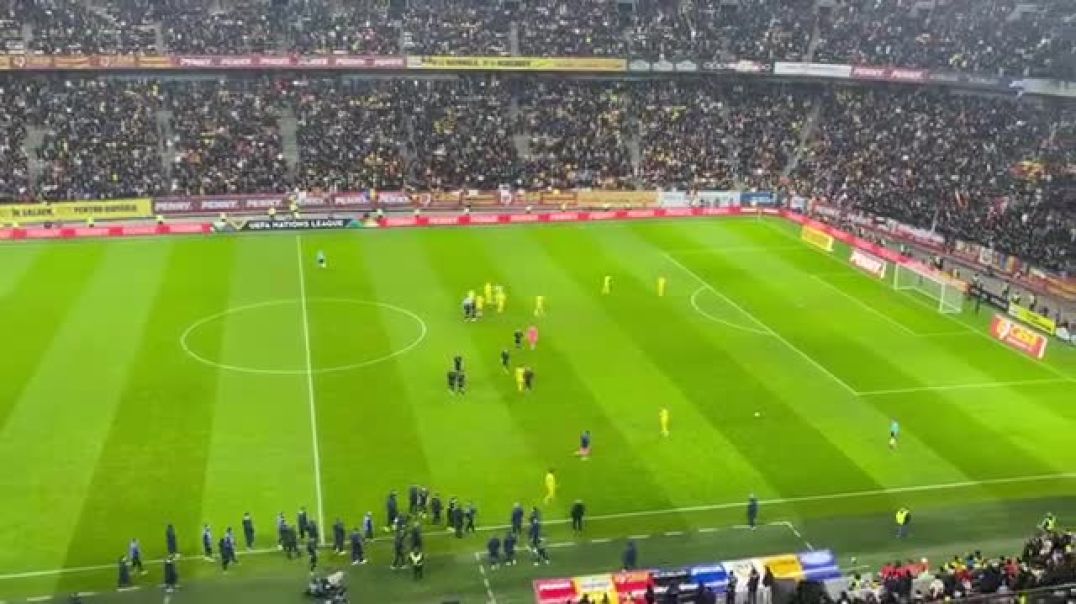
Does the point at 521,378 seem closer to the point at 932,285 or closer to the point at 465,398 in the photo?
the point at 465,398

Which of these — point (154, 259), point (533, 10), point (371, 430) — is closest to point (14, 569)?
point (371, 430)

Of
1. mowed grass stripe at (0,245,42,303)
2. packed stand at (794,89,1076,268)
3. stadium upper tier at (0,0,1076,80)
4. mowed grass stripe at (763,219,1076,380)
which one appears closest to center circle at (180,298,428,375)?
mowed grass stripe at (0,245,42,303)

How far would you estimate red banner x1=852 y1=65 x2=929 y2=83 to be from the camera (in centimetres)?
8419

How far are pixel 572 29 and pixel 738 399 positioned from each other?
57.8 m

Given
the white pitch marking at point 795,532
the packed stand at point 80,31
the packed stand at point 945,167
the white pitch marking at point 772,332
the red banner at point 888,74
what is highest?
the packed stand at point 80,31

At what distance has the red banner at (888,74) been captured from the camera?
84188mm

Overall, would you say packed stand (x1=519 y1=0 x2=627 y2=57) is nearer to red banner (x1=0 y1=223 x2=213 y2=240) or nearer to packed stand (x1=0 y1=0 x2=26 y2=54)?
red banner (x1=0 y1=223 x2=213 y2=240)

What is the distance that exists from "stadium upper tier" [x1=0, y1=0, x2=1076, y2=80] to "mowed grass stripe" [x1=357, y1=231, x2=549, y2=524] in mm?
34051

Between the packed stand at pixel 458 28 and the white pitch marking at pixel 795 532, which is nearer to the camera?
the white pitch marking at pixel 795 532

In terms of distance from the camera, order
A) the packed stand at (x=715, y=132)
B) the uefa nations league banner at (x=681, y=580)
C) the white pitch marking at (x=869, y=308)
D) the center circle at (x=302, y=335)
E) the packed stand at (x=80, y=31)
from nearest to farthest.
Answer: the uefa nations league banner at (x=681, y=580) → the center circle at (x=302, y=335) → the white pitch marking at (x=869, y=308) → the packed stand at (x=80, y=31) → the packed stand at (x=715, y=132)

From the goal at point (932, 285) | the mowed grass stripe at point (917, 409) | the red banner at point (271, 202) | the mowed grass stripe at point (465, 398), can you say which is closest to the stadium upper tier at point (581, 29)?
the red banner at point (271, 202)

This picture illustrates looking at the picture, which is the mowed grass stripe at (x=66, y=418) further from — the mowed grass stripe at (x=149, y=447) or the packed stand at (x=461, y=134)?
the packed stand at (x=461, y=134)

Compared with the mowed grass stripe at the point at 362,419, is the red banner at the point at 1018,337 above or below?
above

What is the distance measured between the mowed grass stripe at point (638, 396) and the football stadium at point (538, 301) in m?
0.17
